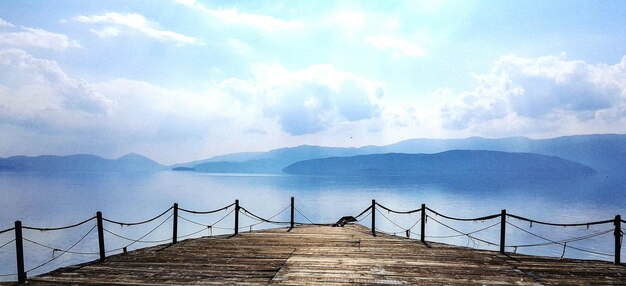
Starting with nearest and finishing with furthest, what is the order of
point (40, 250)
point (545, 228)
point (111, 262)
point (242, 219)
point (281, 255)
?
point (111, 262)
point (281, 255)
point (40, 250)
point (545, 228)
point (242, 219)

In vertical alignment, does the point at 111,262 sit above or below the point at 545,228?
above

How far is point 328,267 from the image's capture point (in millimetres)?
8633

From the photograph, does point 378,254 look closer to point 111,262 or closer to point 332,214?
point 111,262

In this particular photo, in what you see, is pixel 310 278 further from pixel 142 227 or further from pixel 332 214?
pixel 332 214

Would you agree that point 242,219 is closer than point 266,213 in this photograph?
Yes

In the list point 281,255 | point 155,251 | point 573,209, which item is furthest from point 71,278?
point 573,209

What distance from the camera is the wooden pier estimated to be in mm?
7754

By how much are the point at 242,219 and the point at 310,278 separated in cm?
4987

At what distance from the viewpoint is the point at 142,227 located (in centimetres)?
4869

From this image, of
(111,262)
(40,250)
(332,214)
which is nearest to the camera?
(111,262)

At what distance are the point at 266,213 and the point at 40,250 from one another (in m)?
33.7

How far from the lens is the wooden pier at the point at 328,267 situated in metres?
7.75

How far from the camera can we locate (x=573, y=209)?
62.6 m

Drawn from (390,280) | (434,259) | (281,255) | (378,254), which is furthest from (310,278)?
(434,259)
